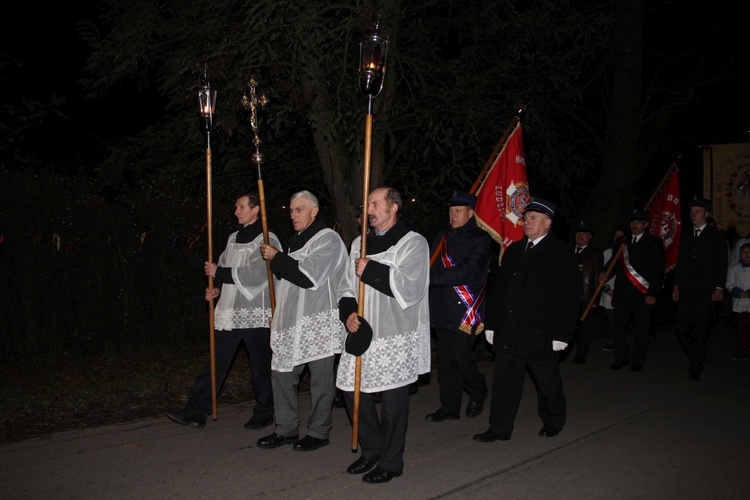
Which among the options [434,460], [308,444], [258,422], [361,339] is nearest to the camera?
[361,339]

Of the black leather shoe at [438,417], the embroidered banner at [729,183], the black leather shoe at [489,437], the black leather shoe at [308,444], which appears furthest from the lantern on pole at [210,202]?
the embroidered banner at [729,183]

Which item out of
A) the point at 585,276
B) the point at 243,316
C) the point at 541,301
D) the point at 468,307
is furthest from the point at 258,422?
the point at 585,276

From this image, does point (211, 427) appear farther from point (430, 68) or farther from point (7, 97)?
point (7, 97)

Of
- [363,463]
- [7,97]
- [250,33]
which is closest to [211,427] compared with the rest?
[363,463]

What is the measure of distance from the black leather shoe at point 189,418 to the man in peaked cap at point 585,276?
543cm

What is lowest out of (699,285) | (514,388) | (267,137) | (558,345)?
(514,388)

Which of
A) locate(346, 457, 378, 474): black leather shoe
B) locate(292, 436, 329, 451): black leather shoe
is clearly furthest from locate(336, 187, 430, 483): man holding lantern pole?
locate(292, 436, 329, 451): black leather shoe

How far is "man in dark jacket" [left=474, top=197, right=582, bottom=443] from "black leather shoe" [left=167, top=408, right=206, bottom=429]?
2.35 metres

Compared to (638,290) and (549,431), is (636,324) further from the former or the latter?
(549,431)

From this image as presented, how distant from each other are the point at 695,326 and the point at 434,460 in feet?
15.6

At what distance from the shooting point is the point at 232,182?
13.0m

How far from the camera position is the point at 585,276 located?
10.3 m

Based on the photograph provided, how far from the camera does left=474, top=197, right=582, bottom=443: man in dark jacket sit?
6.28m

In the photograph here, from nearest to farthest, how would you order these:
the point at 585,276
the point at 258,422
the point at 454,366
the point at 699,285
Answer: the point at 258,422, the point at 454,366, the point at 699,285, the point at 585,276
